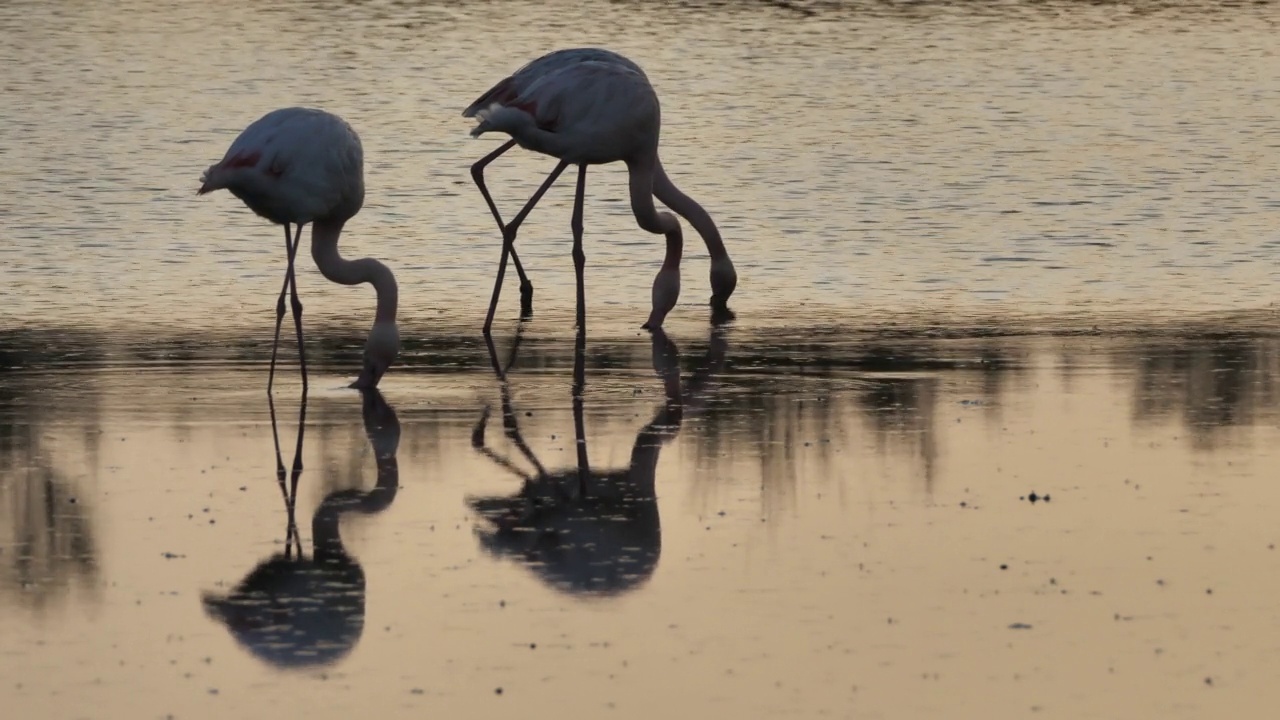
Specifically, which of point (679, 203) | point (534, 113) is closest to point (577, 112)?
point (534, 113)

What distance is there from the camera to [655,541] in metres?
7.89

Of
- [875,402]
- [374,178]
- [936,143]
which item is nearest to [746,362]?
[875,402]

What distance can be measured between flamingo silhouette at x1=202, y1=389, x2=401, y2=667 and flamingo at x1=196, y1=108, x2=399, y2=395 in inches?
92.4

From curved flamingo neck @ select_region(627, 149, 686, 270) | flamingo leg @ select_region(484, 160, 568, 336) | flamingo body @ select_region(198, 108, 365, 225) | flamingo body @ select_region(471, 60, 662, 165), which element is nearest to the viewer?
flamingo body @ select_region(198, 108, 365, 225)

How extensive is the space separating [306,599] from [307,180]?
14.1 feet

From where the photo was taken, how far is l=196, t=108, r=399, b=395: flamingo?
10.9 m

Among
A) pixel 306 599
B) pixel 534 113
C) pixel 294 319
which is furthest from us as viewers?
pixel 534 113

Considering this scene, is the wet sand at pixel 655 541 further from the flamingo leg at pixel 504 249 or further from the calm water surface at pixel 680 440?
the flamingo leg at pixel 504 249

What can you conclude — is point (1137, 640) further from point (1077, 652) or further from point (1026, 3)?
point (1026, 3)

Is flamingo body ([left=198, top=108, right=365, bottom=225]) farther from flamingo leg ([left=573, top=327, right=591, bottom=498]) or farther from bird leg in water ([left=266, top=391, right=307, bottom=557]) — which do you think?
flamingo leg ([left=573, top=327, right=591, bottom=498])

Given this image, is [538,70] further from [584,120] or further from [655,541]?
[655,541]

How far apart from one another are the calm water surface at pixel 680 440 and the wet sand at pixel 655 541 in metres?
0.02

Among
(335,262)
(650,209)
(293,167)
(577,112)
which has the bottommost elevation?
(650,209)

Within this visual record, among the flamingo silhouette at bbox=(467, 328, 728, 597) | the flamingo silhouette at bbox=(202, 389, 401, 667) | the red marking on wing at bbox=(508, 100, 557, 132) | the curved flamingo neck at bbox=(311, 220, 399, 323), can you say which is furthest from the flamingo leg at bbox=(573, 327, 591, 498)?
the red marking on wing at bbox=(508, 100, 557, 132)
